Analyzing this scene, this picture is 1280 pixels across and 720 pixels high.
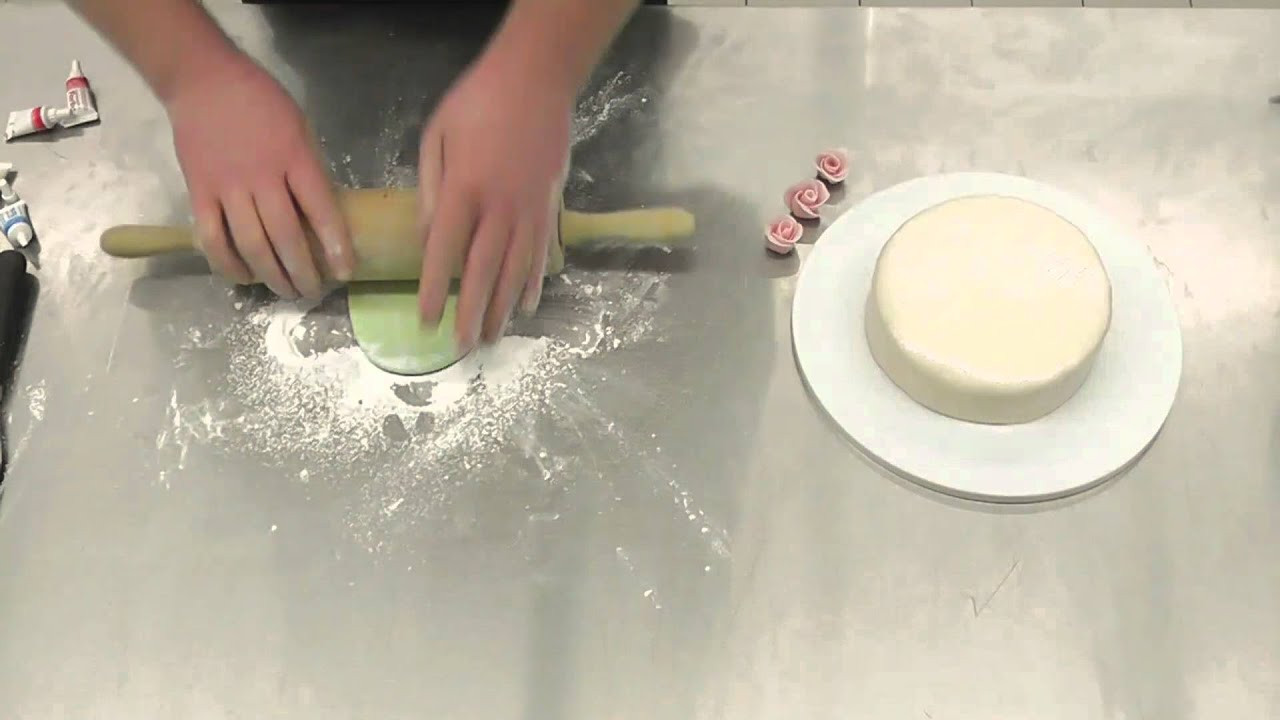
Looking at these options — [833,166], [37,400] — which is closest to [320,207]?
[37,400]

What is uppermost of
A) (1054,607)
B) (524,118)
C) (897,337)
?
(524,118)

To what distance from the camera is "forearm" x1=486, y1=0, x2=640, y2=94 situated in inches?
23.2

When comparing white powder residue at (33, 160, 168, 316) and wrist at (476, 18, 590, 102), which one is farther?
white powder residue at (33, 160, 168, 316)

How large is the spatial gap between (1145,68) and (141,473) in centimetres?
74

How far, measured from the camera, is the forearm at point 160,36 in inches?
23.9

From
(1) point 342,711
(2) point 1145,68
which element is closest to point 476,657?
(1) point 342,711

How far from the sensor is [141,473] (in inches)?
24.6

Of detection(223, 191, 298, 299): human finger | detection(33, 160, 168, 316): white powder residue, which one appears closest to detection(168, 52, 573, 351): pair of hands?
detection(223, 191, 298, 299): human finger

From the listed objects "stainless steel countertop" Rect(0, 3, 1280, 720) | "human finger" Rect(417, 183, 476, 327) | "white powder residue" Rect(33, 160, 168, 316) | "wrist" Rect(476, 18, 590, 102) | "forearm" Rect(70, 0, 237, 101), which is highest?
"forearm" Rect(70, 0, 237, 101)

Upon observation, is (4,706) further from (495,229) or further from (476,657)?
(495,229)

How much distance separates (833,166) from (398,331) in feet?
1.03

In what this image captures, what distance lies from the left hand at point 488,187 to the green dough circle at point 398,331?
0.06m

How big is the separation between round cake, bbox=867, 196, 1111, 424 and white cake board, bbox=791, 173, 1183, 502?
0.05 ft

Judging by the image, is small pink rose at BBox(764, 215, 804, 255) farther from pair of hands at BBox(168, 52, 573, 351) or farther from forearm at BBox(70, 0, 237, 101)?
forearm at BBox(70, 0, 237, 101)
